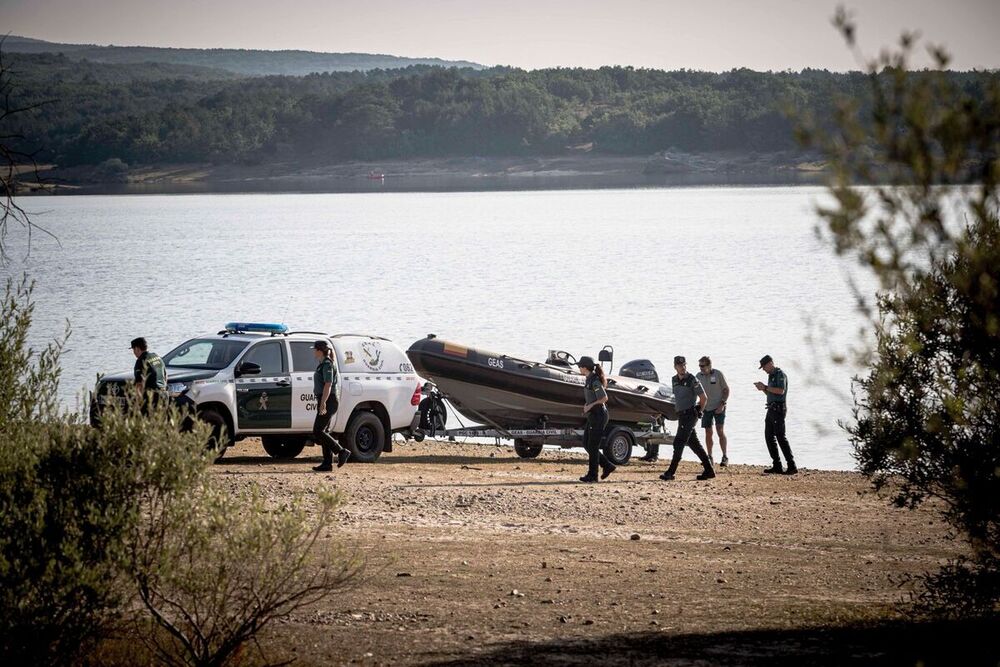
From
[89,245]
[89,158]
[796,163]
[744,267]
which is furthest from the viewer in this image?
[89,158]

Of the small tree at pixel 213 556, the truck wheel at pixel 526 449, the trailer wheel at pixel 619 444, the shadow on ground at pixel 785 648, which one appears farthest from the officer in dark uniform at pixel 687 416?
the small tree at pixel 213 556

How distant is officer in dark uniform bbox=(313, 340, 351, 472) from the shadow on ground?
868 cm

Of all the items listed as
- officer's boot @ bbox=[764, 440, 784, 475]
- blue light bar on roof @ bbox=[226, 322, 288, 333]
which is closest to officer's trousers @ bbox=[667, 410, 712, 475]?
officer's boot @ bbox=[764, 440, 784, 475]

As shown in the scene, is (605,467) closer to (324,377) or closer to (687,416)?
(687,416)

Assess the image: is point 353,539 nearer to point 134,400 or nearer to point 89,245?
point 134,400

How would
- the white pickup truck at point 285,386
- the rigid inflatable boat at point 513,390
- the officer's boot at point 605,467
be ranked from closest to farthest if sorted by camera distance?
the white pickup truck at point 285,386, the officer's boot at point 605,467, the rigid inflatable boat at point 513,390

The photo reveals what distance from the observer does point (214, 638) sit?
407 inches

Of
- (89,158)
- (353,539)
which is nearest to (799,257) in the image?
(353,539)

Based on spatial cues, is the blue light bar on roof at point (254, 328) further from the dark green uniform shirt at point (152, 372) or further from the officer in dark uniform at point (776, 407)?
the officer in dark uniform at point (776, 407)

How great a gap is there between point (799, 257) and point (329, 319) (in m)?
45.7

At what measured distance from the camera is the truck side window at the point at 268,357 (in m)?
20.1

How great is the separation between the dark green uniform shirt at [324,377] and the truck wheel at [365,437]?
5.96 feet

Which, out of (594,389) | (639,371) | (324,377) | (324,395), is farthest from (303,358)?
(639,371)

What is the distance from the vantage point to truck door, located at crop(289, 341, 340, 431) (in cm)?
2031
